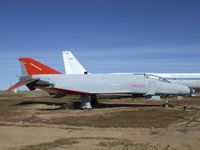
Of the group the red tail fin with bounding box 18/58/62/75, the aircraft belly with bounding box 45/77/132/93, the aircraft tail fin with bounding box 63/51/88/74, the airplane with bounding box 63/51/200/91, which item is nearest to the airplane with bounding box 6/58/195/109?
the aircraft belly with bounding box 45/77/132/93

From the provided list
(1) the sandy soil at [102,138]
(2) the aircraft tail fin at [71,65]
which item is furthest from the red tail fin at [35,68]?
(2) the aircraft tail fin at [71,65]

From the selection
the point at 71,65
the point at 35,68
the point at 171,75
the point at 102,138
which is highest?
the point at 71,65

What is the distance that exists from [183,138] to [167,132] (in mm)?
1230

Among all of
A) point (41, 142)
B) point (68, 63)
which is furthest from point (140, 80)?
point (68, 63)

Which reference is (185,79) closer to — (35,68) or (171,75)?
(171,75)

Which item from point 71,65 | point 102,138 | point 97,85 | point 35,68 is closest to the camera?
point 102,138

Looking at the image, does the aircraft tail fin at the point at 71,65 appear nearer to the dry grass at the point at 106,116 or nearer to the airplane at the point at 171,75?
the airplane at the point at 171,75

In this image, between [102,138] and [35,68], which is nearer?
[102,138]

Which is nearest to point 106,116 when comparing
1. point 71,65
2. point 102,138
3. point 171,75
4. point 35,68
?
point 102,138

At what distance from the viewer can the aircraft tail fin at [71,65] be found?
38.3 meters

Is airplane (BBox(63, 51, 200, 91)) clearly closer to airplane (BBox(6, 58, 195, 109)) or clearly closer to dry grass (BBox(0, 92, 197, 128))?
airplane (BBox(6, 58, 195, 109))

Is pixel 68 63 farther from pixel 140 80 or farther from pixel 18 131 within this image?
pixel 18 131

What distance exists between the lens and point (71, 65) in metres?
38.7

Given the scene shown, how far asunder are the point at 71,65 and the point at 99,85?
65.3 ft
